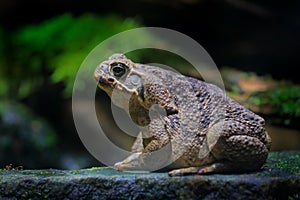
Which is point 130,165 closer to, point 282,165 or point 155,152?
point 155,152

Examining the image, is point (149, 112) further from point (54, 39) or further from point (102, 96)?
point (54, 39)

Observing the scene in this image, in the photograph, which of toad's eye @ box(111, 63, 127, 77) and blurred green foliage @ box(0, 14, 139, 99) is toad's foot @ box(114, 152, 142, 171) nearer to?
toad's eye @ box(111, 63, 127, 77)

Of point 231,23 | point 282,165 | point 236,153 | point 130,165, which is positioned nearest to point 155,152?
point 130,165

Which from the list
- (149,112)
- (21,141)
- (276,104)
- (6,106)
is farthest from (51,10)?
(149,112)

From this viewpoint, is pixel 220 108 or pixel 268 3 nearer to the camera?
pixel 220 108

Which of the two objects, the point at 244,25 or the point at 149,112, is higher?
the point at 244,25

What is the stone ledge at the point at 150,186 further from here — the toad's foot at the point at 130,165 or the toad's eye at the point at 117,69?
the toad's eye at the point at 117,69

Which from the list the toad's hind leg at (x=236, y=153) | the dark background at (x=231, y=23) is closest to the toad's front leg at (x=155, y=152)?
the toad's hind leg at (x=236, y=153)
